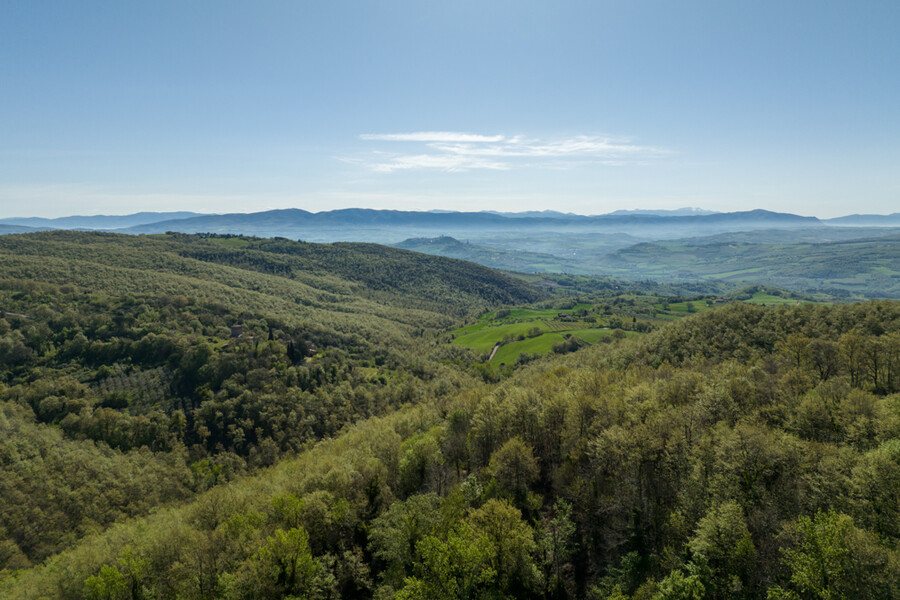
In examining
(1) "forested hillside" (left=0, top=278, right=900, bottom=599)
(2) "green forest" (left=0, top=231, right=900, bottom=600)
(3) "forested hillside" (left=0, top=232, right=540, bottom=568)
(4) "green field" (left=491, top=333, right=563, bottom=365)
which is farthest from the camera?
(4) "green field" (left=491, top=333, right=563, bottom=365)

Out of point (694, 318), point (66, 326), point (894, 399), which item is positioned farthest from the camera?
point (66, 326)

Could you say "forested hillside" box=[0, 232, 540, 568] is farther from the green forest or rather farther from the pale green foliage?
the pale green foliage

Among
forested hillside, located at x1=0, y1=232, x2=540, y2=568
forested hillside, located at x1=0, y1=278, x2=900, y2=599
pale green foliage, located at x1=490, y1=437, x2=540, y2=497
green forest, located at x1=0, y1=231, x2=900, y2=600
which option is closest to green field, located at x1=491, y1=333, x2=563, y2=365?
forested hillside, located at x1=0, y1=232, x2=540, y2=568

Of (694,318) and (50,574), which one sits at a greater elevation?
(694,318)

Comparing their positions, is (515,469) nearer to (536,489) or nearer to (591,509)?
(536,489)

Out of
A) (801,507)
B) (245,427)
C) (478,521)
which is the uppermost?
(801,507)

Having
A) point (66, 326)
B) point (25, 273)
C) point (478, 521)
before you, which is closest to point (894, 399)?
point (478, 521)

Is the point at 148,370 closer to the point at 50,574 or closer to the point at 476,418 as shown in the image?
the point at 50,574

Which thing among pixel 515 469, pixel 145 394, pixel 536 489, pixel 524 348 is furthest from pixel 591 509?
pixel 524 348
